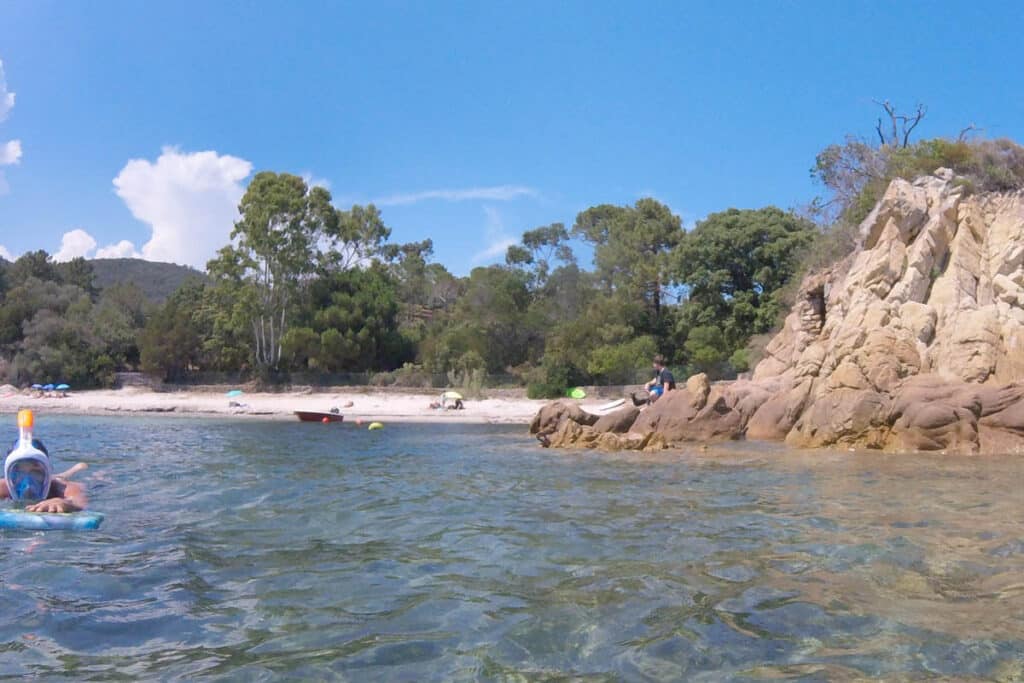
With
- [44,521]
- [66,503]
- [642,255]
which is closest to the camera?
[44,521]

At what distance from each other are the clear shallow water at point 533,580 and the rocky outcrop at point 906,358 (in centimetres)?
387

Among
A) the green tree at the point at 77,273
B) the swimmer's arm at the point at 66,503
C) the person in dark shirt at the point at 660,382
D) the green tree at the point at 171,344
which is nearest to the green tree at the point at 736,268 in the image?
the person in dark shirt at the point at 660,382

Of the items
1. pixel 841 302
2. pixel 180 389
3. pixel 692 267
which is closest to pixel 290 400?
pixel 180 389

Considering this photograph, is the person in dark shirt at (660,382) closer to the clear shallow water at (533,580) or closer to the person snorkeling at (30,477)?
the clear shallow water at (533,580)

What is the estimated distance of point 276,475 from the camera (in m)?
11.9

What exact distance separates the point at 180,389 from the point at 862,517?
3939 centimetres

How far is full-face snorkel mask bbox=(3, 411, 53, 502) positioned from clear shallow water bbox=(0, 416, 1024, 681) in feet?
2.71

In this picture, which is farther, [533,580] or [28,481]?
[28,481]

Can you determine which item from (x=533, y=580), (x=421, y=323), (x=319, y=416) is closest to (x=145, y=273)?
(x=421, y=323)

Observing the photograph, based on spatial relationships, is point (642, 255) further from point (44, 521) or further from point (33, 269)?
point (33, 269)

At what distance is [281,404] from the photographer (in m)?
35.1

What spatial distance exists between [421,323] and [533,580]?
44.8 meters

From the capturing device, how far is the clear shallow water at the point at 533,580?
12.9ft

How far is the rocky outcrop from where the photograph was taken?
1444 cm
